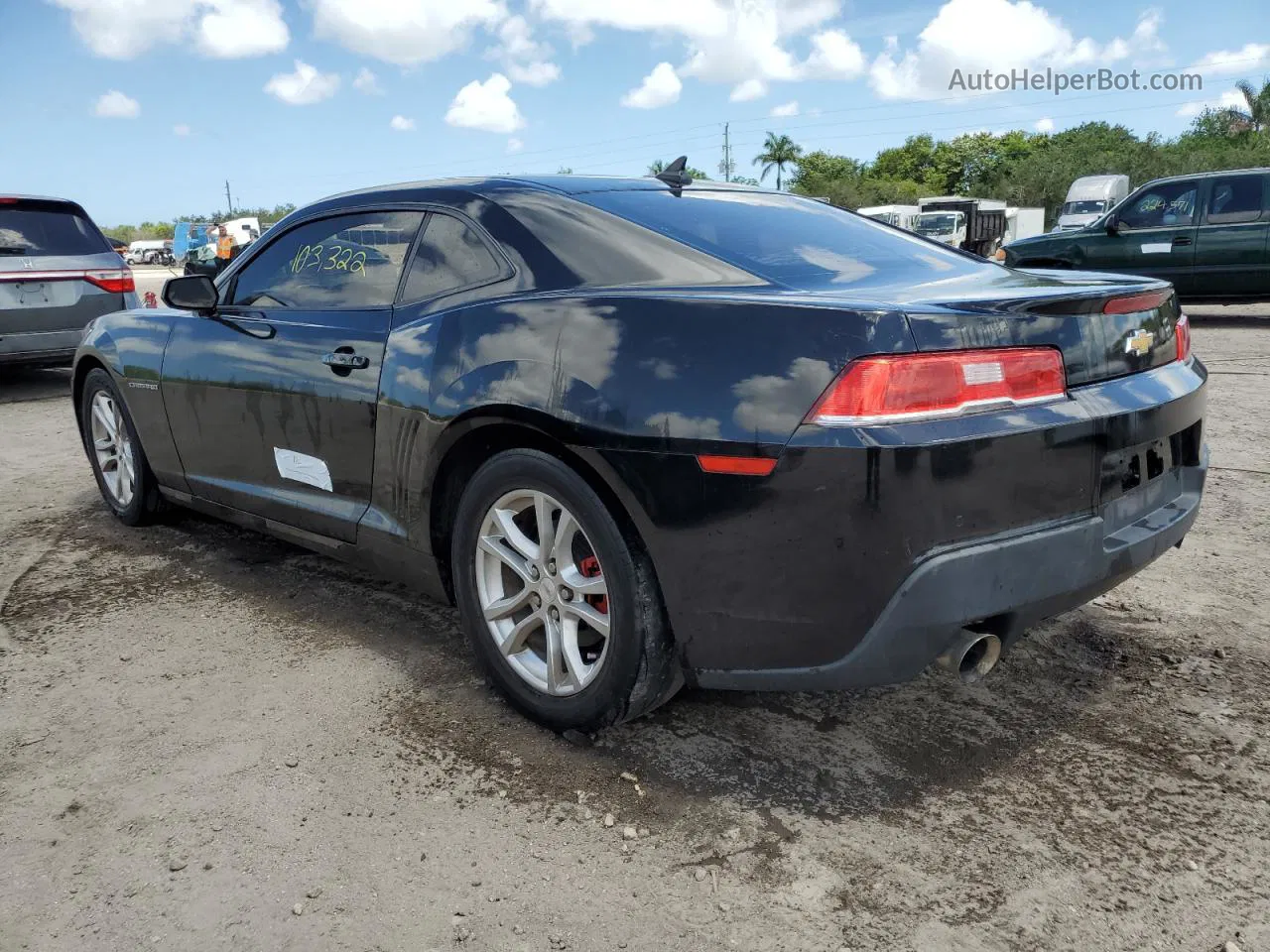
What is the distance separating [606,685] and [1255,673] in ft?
6.08

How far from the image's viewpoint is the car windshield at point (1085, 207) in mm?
32719

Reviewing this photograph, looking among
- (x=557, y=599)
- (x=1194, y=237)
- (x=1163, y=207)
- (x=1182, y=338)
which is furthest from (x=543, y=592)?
(x=1163, y=207)

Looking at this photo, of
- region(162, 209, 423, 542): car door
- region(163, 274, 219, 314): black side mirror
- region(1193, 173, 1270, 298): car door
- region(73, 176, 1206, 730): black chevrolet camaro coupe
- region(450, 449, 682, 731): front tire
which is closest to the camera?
region(73, 176, 1206, 730): black chevrolet camaro coupe

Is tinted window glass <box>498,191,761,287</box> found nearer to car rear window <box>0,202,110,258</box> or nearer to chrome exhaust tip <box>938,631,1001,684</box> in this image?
chrome exhaust tip <box>938,631,1001,684</box>

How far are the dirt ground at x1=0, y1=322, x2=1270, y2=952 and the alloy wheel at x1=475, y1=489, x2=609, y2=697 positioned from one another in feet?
0.65

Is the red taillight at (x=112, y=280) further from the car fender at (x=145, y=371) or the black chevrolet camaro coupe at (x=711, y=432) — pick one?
the black chevrolet camaro coupe at (x=711, y=432)

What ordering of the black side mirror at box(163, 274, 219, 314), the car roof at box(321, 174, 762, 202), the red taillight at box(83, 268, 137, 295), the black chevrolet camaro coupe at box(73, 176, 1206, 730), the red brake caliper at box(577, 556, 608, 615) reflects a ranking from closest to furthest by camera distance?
the black chevrolet camaro coupe at box(73, 176, 1206, 730) < the red brake caliper at box(577, 556, 608, 615) < the car roof at box(321, 174, 762, 202) < the black side mirror at box(163, 274, 219, 314) < the red taillight at box(83, 268, 137, 295)

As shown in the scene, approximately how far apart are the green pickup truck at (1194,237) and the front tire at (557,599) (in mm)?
10225

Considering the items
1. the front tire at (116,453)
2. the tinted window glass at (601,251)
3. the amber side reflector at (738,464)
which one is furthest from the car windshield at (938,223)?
the amber side reflector at (738,464)

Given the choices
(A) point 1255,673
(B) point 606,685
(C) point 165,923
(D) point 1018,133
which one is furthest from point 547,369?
(D) point 1018,133

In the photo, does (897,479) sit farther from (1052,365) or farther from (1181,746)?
(1181,746)

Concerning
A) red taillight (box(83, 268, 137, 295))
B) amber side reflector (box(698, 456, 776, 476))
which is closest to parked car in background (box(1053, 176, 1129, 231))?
red taillight (box(83, 268, 137, 295))

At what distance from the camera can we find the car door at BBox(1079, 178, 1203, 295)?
1165 cm

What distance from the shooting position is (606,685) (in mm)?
2549
